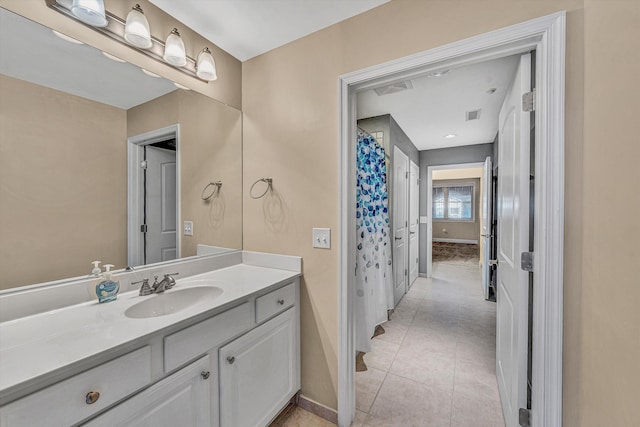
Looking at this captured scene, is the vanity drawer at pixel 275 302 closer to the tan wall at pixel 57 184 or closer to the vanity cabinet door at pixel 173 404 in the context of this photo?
the vanity cabinet door at pixel 173 404

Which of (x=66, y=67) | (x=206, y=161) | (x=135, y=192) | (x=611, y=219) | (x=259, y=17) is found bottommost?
(x=611, y=219)

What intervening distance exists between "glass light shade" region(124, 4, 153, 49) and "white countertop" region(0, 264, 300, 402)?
128 cm

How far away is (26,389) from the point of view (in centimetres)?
61

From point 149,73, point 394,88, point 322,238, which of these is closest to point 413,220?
point 394,88

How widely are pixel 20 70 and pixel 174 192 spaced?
2.58 ft

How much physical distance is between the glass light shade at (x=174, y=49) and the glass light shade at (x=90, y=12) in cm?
28

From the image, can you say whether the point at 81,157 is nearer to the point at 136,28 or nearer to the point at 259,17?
the point at 136,28

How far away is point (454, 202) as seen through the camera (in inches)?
324

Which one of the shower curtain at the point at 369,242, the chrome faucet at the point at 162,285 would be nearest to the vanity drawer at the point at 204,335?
the chrome faucet at the point at 162,285

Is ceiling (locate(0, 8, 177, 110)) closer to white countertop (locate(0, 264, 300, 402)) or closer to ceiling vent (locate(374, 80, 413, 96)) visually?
white countertop (locate(0, 264, 300, 402))

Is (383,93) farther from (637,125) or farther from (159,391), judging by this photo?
(159,391)

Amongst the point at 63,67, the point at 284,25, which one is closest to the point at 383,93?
the point at 284,25

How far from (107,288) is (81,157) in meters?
0.62

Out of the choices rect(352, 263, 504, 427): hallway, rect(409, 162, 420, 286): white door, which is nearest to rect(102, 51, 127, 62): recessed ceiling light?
rect(352, 263, 504, 427): hallway
